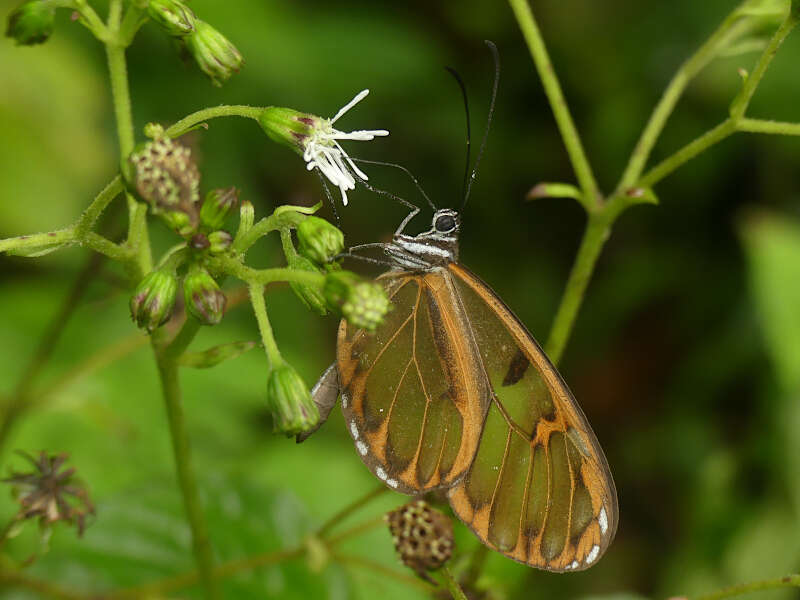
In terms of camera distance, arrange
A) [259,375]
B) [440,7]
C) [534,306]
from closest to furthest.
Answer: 1. [259,375]
2. [534,306]
3. [440,7]

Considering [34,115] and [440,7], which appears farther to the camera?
[440,7]

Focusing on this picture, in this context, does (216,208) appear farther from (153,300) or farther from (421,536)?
(421,536)

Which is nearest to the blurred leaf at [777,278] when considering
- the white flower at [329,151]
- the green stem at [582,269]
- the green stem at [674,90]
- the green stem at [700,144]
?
the green stem at [674,90]

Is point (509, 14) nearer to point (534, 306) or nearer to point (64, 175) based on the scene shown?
point (534, 306)

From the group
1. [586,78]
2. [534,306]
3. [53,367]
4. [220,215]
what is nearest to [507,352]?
[220,215]

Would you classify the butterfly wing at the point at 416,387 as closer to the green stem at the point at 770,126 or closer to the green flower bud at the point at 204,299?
the green flower bud at the point at 204,299

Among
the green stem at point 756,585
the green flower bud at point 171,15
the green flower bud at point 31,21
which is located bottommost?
the green stem at point 756,585

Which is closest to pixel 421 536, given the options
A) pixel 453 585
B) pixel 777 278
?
pixel 453 585
